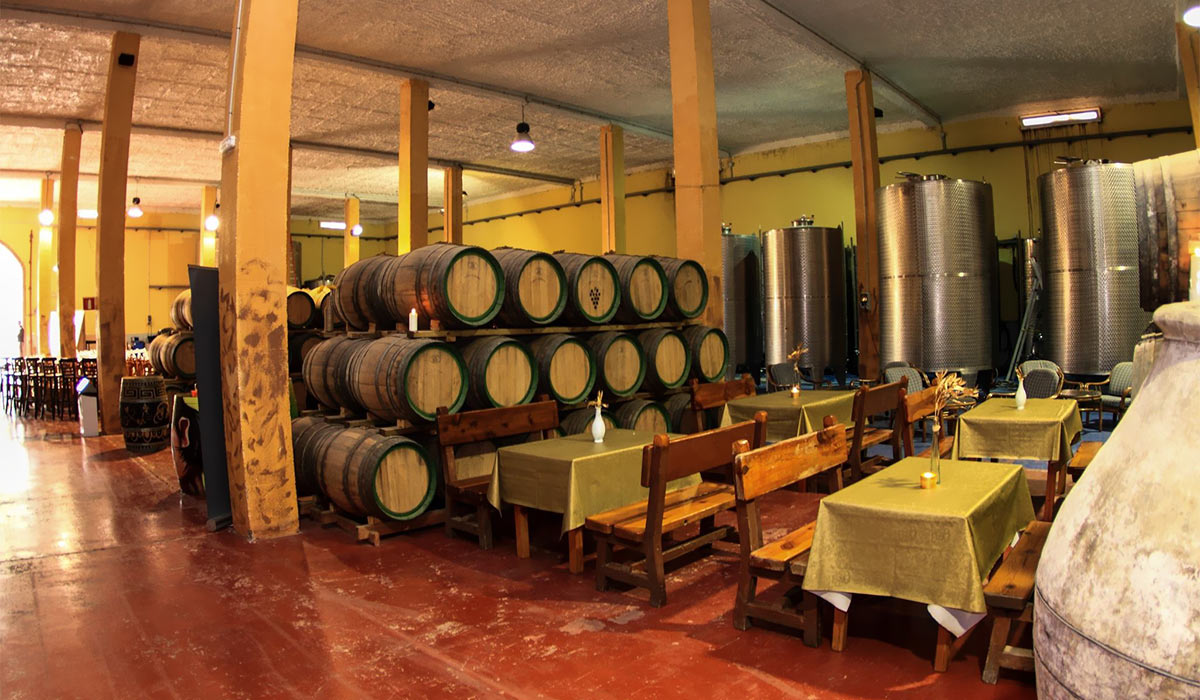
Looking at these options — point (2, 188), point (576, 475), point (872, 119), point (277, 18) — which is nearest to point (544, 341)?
point (576, 475)

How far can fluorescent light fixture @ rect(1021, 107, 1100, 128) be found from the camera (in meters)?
12.6

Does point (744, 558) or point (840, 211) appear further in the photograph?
point (840, 211)

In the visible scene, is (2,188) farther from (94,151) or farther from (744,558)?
(744,558)

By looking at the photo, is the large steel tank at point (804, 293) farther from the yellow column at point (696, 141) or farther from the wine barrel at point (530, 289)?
the wine barrel at point (530, 289)

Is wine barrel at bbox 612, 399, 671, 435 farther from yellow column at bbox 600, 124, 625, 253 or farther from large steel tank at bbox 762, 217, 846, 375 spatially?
yellow column at bbox 600, 124, 625, 253

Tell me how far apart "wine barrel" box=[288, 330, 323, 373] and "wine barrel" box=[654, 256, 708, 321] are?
13.6 ft

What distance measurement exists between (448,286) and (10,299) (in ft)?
78.5

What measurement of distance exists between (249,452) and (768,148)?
13.6 metres

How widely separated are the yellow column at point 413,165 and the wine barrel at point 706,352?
5.34m

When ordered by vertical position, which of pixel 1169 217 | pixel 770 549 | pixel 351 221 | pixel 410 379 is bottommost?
pixel 770 549

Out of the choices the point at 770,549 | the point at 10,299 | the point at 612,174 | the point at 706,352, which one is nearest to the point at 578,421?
the point at 706,352

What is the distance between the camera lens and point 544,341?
642 centimetres

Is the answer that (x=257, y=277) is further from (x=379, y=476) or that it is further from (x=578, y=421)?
(x=578, y=421)

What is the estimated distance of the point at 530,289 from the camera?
632 centimetres
